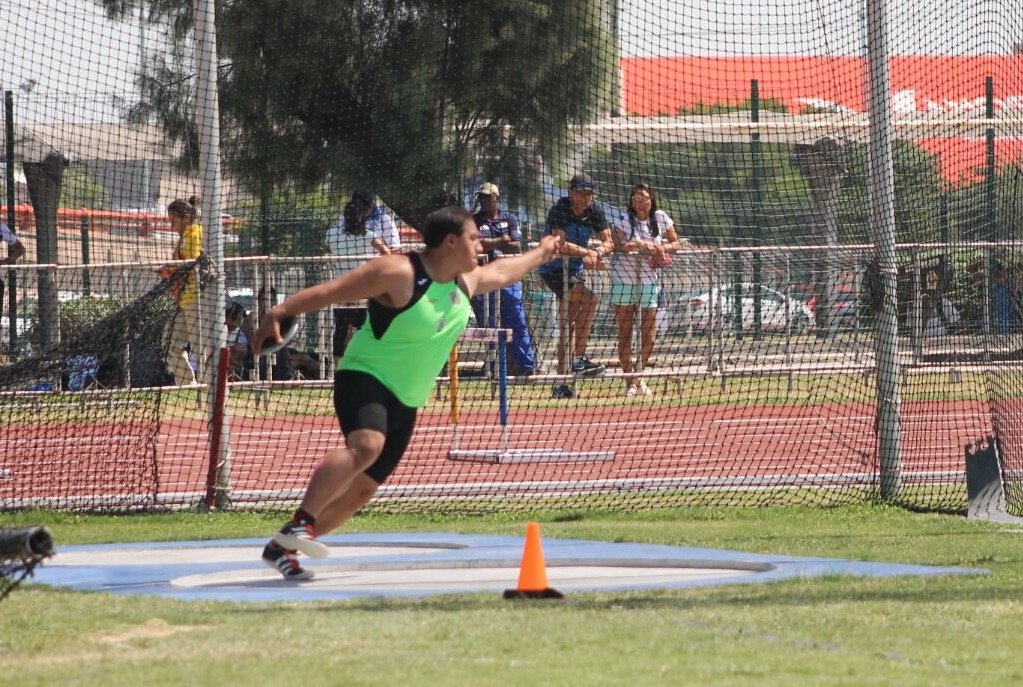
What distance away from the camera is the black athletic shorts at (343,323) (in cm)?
1656

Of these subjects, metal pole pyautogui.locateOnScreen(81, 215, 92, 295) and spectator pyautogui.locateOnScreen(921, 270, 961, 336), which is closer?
spectator pyautogui.locateOnScreen(921, 270, 961, 336)

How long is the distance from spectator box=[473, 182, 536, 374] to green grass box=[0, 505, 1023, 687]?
6.61 meters

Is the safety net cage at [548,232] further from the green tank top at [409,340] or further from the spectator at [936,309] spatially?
the green tank top at [409,340]

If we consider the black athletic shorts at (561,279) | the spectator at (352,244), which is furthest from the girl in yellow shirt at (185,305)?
the black athletic shorts at (561,279)

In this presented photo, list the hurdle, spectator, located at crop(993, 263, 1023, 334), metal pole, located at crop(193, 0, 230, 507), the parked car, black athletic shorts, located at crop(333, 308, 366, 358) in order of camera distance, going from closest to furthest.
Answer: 1. metal pole, located at crop(193, 0, 230, 507)
2. the hurdle
3. spectator, located at crop(993, 263, 1023, 334)
4. the parked car
5. black athletic shorts, located at crop(333, 308, 366, 358)

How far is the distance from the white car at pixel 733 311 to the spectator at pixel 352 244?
326 cm

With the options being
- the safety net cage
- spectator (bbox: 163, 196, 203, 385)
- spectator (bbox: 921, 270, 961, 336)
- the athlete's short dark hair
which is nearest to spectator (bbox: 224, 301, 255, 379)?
the safety net cage

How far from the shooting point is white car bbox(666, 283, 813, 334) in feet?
56.6

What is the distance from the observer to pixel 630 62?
1334 centimetres

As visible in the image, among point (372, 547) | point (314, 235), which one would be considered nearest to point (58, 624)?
point (372, 547)

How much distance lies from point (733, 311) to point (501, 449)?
15.9 ft

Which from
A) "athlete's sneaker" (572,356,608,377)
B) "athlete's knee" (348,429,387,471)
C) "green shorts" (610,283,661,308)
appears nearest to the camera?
"athlete's knee" (348,429,387,471)

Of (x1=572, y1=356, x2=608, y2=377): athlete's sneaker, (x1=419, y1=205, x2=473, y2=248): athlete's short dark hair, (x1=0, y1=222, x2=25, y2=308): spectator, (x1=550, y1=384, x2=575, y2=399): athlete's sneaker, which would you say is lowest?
(x1=550, y1=384, x2=575, y2=399): athlete's sneaker

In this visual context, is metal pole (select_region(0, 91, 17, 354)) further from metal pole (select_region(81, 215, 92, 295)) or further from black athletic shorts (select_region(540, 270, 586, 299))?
black athletic shorts (select_region(540, 270, 586, 299))
